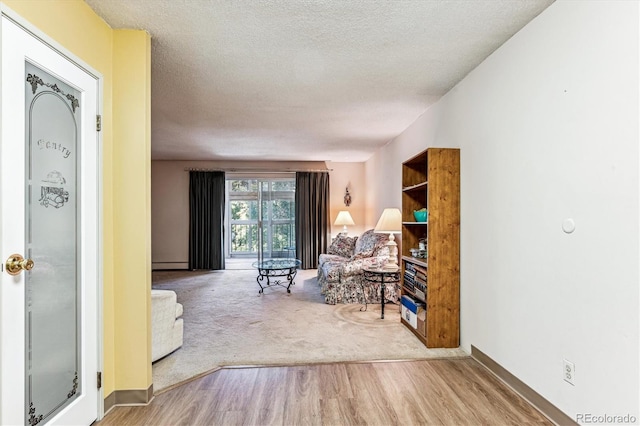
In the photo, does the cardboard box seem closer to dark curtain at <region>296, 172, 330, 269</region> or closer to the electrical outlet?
the electrical outlet

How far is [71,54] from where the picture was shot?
6.06ft

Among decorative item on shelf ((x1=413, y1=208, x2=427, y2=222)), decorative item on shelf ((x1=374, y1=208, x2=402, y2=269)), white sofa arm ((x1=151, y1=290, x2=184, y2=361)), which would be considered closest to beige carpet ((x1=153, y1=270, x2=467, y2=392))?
white sofa arm ((x1=151, y1=290, x2=184, y2=361))

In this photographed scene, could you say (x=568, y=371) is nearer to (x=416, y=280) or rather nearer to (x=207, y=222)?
(x=416, y=280)

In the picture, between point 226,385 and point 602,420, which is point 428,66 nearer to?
point 602,420

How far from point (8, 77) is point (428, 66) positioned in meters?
2.71

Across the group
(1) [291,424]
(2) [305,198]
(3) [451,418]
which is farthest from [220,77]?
(2) [305,198]

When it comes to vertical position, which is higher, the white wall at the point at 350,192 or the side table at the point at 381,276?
the white wall at the point at 350,192

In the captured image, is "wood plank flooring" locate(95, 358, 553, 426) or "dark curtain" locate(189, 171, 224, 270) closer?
"wood plank flooring" locate(95, 358, 553, 426)

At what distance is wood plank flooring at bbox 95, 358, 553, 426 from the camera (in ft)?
6.71

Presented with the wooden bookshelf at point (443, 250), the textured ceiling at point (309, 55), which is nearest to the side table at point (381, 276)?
the wooden bookshelf at point (443, 250)

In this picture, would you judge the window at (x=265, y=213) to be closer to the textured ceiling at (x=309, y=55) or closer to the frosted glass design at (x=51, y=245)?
the textured ceiling at (x=309, y=55)

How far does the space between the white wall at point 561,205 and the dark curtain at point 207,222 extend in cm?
571

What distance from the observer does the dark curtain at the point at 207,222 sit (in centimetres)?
751

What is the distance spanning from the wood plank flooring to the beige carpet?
0.21 metres
